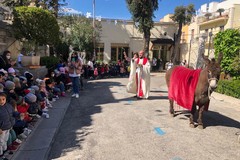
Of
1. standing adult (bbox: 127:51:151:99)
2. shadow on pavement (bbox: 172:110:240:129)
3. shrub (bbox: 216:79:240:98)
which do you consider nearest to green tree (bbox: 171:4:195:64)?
shrub (bbox: 216:79:240:98)

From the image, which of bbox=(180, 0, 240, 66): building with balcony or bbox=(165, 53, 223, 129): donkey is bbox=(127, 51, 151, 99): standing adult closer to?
bbox=(165, 53, 223, 129): donkey

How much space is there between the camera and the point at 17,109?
16.5 feet

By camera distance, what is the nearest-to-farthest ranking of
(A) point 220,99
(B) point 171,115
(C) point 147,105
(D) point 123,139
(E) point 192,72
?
(D) point 123,139, (E) point 192,72, (B) point 171,115, (C) point 147,105, (A) point 220,99

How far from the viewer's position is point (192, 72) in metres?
5.89

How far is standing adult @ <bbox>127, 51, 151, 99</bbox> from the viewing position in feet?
29.3

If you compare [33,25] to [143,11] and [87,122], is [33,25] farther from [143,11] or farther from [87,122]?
[143,11]

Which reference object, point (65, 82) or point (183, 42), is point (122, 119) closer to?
point (65, 82)

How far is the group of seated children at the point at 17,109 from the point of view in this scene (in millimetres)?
3934

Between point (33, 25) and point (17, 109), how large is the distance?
6.56 meters

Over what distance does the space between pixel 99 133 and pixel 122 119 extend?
1.18 meters

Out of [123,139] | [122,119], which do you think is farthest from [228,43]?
[123,139]

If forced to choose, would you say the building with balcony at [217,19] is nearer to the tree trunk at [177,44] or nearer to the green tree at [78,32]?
Answer: the tree trunk at [177,44]

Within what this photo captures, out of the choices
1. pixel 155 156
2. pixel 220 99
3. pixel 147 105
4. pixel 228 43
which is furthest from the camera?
pixel 228 43

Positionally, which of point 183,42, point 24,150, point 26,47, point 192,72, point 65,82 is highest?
point 183,42
